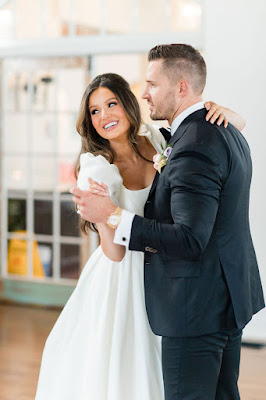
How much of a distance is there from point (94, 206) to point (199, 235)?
36 cm

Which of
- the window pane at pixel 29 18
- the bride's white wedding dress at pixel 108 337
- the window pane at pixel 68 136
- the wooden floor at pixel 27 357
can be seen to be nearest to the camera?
the bride's white wedding dress at pixel 108 337

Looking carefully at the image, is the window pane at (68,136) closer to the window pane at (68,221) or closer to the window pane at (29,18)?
the window pane at (68,221)

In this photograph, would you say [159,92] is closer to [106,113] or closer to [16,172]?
[106,113]

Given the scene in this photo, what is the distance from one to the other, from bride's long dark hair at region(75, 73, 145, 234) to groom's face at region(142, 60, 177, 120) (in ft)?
1.11

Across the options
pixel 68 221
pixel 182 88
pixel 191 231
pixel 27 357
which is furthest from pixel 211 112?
pixel 68 221

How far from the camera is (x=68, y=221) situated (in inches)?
212

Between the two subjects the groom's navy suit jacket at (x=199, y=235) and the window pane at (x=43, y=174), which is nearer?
the groom's navy suit jacket at (x=199, y=235)

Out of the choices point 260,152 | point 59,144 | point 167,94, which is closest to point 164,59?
point 167,94

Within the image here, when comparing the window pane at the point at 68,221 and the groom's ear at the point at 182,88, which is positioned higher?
the groom's ear at the point at 182,88

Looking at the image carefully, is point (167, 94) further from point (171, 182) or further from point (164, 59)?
point (171, 182)

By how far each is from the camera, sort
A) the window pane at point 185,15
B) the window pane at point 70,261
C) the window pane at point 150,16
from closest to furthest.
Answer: the window pane at point 185,15
the window pane at point 150,16
the window pane at point 70,261

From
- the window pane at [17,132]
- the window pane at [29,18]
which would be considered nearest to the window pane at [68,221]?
the window pane at [17,132]

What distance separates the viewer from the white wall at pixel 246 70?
419 cm

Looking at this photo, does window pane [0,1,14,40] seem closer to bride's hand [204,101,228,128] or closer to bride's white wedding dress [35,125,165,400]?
bride's white wedding dress [35,125,165,400]
